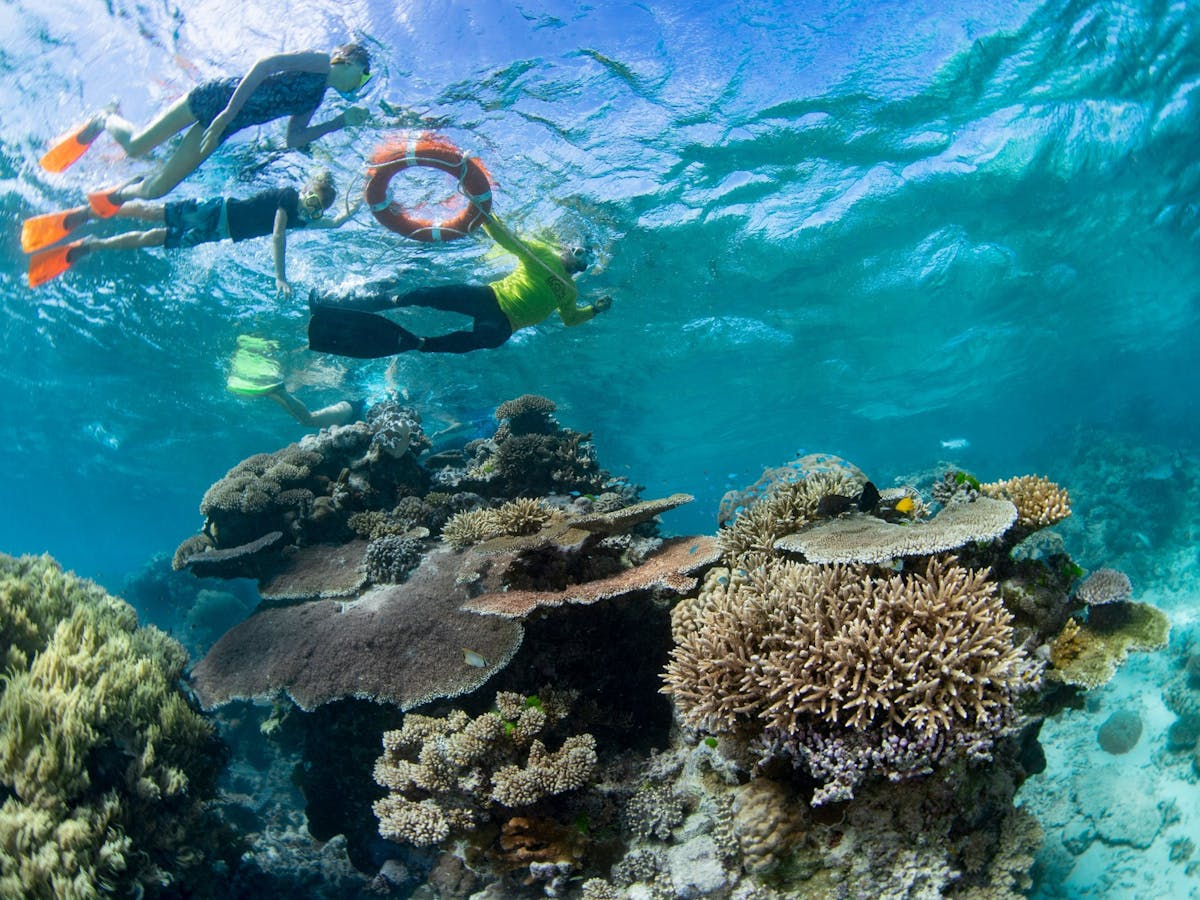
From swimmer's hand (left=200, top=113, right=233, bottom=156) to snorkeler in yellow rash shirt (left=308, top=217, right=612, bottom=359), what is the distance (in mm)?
2416

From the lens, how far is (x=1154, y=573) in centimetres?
1789

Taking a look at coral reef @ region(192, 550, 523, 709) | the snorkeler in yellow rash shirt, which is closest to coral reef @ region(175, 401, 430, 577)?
the snorkeler in yellow rash shirt

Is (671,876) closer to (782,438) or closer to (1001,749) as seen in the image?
(1001,749)

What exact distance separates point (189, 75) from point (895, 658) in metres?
14.3

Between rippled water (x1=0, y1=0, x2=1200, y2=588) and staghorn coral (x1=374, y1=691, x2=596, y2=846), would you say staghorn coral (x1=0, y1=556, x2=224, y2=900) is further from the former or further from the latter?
rippled water (x1=0, y1=0, x2=1200, y2=588)

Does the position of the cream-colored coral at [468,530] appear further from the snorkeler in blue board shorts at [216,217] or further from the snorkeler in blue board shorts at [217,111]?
the snorkeler in blue board shorts at [217,111]

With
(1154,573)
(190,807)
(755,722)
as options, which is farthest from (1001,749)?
(1154,573)

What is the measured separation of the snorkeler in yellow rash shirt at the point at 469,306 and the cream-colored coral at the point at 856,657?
7.04 m

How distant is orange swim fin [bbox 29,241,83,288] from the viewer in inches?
341

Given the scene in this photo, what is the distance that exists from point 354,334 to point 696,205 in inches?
403

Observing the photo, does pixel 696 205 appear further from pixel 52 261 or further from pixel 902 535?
pixel 902 535

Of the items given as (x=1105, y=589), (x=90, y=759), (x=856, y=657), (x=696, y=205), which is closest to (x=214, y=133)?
(x=90, y=759)

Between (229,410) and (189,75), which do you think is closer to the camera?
(189,75)

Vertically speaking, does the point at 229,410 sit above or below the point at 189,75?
above
